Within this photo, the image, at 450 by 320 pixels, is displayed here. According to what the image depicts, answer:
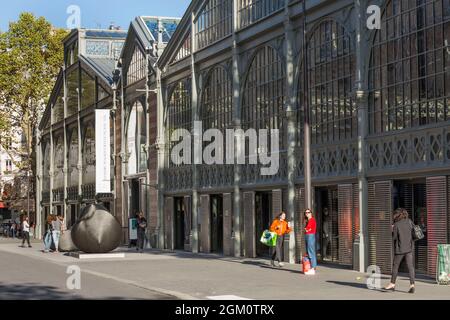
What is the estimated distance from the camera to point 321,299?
1716 centimetres

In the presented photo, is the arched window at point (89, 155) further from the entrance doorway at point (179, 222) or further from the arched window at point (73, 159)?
the entrance doorway at point (179, 222)

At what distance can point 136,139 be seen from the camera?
47.7 metres

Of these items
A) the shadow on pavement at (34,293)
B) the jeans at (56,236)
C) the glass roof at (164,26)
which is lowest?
the shadow on pavement at (34,293)

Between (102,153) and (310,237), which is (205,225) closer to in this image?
(310,237)

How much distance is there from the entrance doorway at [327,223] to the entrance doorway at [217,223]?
8968 mm

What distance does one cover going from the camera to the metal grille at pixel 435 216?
72.8 feet

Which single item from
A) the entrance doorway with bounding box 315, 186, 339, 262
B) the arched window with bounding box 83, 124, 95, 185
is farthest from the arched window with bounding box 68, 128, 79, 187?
the entrance doorway with bounding box 315, 186, 339, 262

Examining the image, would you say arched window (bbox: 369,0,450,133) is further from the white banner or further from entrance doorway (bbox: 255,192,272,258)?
Result: the white banner

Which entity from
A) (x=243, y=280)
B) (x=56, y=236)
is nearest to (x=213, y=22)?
(x=56, y=236)

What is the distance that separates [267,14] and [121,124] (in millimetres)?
18959

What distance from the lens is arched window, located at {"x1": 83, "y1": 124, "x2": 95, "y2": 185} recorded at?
55.9 metres

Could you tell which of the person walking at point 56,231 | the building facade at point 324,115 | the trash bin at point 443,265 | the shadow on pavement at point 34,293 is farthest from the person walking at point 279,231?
the person walking at point 56,231

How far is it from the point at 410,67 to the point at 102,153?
3056 centimetres

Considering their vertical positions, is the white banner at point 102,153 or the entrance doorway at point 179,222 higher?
the white banner at point 102,153
